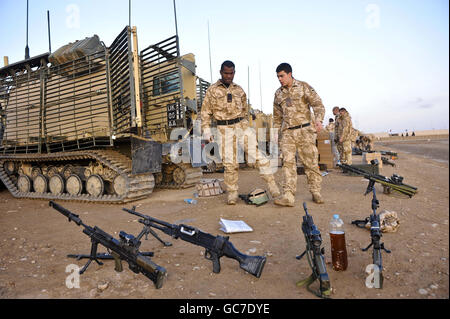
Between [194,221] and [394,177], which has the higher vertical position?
[394,177]

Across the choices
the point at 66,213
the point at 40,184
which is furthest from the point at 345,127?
the point at 40,184

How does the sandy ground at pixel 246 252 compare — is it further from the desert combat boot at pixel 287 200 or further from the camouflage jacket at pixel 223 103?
the camouflage jacket at pixel 223 103

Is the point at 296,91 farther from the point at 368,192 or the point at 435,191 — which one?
the point at 435,191

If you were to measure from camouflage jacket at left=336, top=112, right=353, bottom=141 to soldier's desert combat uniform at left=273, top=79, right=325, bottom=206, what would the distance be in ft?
18.1

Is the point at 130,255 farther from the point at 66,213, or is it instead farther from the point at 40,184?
the point at 40,184
